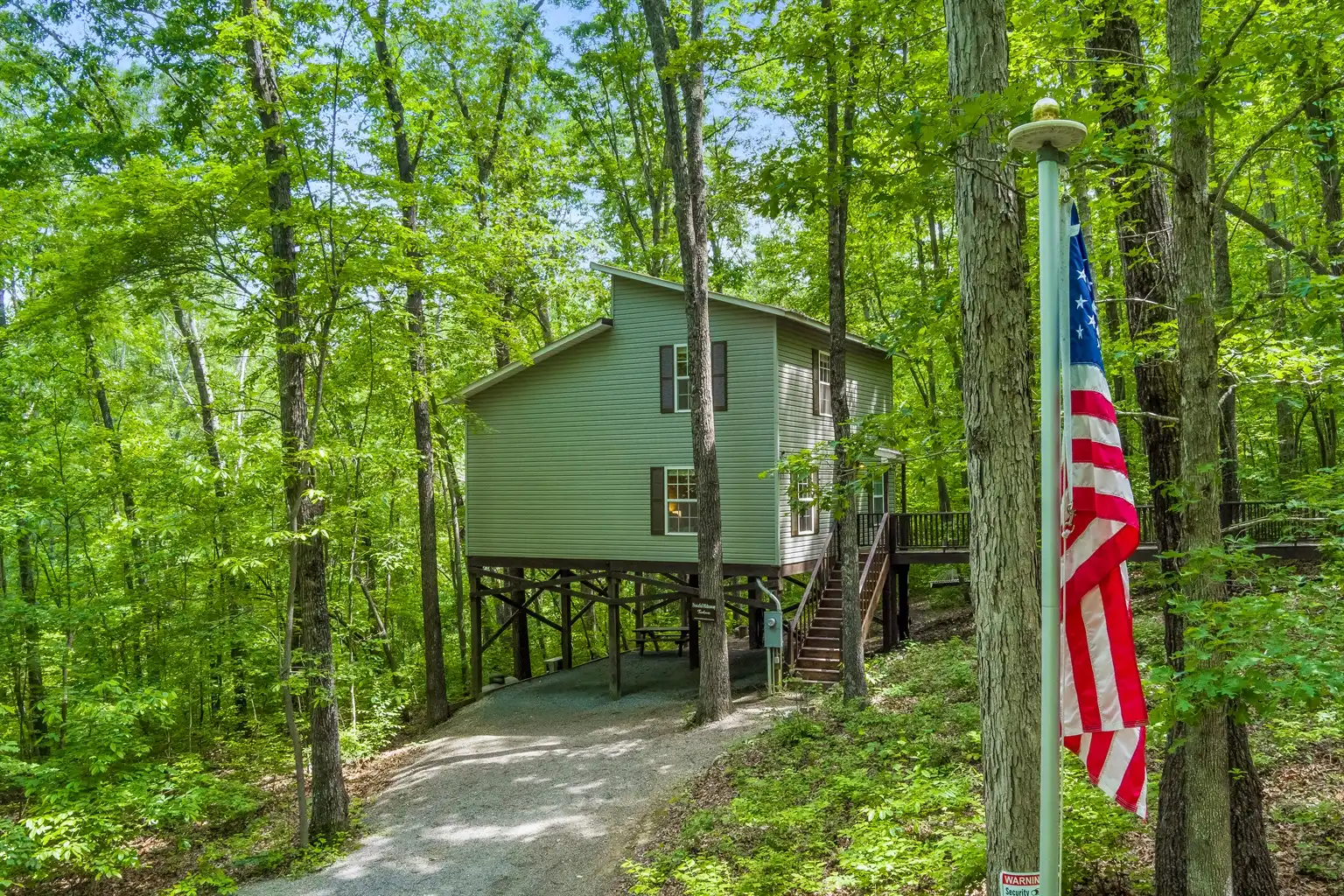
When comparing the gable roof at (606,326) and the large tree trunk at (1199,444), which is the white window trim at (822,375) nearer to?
the gable roof at (606,326)

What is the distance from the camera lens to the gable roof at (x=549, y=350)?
55.6ft

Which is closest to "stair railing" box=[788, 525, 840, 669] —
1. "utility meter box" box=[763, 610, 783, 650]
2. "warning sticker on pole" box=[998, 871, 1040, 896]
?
"utility meter box" box=[763, 610, 783, 650]

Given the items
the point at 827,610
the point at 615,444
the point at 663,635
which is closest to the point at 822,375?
the point at 615,444

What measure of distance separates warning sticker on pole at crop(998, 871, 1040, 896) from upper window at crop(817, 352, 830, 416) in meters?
14.3

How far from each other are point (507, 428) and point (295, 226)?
28.2 ft

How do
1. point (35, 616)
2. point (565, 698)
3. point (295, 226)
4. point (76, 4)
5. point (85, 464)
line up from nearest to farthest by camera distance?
point (295, 226) < point (35, 616) < point (76, 4) < point (85, 464) < point (565, 698)

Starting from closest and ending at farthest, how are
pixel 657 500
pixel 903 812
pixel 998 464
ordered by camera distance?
pixel 998 464, pixel 903 812, pixel 657 500

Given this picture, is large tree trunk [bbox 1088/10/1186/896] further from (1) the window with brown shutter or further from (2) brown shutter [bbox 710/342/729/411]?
(1) the window with brown shutter

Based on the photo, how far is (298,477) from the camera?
33.2ft

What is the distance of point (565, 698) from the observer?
17109 millimetres

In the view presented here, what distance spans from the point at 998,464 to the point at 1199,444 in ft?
4.38

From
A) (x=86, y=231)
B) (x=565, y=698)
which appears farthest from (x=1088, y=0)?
(x=565, y=698)

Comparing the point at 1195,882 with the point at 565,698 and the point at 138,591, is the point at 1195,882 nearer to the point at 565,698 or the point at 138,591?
the point at 565,698

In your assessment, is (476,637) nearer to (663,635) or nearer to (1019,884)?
(663,635)
